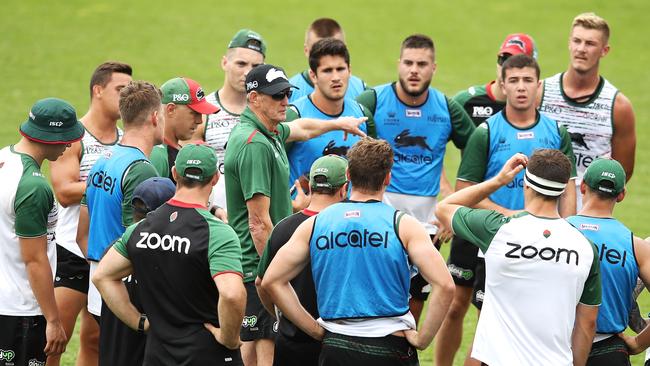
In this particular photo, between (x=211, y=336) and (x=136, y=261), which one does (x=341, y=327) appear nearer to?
(x=211, y=336)

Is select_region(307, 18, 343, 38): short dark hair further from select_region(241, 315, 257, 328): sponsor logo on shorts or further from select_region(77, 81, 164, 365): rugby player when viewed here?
select_region(241, 315, 257, 328): sponsor logo on shorts

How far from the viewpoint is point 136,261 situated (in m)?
6.45

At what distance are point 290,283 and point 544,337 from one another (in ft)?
5.70

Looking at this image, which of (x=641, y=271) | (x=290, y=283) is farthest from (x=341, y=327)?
(x=641, y=271)

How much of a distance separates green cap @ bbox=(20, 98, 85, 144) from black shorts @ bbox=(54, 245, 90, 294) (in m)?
1.65

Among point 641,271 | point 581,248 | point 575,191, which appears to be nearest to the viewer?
point 581,248

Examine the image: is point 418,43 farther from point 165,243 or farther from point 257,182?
point 165,243

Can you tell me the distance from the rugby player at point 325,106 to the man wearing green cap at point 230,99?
80 centimetres

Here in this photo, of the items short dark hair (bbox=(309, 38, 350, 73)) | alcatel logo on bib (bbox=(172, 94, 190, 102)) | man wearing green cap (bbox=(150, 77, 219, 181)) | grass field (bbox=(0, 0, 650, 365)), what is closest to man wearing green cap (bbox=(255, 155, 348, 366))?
man wearing green cap (bbox=(150, 77, 219, 181))

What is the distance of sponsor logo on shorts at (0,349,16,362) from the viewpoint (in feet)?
23.9

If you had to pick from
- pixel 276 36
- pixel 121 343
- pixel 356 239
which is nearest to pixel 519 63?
pixel 356 239

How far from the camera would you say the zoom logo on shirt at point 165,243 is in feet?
20.8

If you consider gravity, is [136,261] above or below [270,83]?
below

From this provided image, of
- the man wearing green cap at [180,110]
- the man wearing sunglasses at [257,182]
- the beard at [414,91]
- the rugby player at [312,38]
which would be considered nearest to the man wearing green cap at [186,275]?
the man wearing sunglasses at [257,182]
